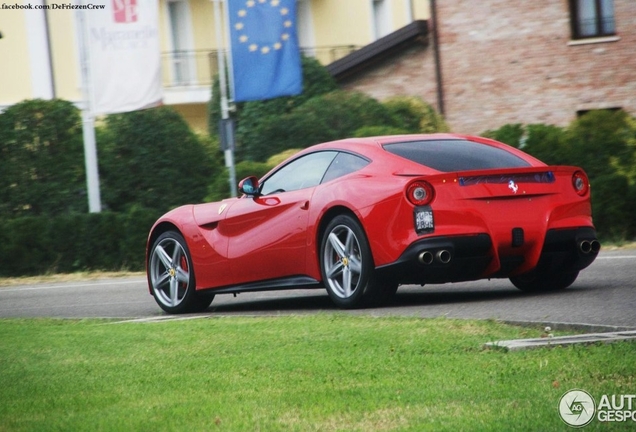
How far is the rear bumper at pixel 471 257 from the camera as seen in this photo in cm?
930

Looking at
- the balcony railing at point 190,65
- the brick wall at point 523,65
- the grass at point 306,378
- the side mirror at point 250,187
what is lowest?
the grass at point 306,378

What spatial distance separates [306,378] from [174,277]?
519 cm

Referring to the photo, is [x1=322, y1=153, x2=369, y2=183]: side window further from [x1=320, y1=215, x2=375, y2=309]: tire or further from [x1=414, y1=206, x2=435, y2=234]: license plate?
[x1=414, y1=206, x2=435, y2=234]: license plate

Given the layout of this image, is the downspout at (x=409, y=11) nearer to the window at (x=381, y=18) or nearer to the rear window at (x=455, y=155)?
the window at (x=381, y=18)

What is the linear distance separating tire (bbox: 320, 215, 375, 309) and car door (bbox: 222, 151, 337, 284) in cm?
30

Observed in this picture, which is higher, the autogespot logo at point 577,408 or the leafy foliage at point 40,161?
the leafy foliage at point 40,161

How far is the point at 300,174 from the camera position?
1065 cm

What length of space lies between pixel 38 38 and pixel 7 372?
93.7ft

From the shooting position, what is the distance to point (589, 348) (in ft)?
21.6

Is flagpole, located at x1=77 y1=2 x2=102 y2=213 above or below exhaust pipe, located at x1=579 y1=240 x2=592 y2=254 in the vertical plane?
above

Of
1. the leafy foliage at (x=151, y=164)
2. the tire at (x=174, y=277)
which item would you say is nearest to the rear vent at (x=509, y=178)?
the tire at (x=174, y=277)

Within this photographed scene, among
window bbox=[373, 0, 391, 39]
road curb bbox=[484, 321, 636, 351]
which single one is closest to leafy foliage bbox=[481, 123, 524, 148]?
road curb bbox=[484, 321, 636, 351]

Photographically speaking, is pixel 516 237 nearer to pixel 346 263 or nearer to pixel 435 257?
pixel 435 257

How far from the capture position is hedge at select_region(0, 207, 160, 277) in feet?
59.4
